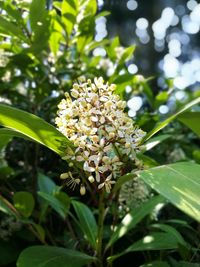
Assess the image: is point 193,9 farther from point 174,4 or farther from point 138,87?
point 138,87

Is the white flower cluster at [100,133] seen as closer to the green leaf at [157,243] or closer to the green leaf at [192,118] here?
the green leaf at [192,118]

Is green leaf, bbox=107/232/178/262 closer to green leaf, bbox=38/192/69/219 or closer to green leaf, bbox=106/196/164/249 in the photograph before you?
green leaf, bbox=106/196/164/249

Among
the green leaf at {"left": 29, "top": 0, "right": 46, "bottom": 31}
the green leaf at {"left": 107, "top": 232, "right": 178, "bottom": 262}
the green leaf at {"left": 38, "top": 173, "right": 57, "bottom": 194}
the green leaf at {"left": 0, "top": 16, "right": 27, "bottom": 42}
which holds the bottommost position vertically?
the green leaf at {"left": 107, "top": 232, "right": 178, "bottom": 262}

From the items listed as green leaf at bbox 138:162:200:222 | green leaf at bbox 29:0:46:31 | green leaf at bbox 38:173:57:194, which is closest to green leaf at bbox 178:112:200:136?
green leaf at bbox 138:162:200:222

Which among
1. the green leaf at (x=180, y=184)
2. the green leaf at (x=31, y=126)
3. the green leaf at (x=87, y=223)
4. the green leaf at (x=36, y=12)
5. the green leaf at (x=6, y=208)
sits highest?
the green leaf at (x=36, y=12)

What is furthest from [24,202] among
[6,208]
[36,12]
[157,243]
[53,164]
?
[36,12]

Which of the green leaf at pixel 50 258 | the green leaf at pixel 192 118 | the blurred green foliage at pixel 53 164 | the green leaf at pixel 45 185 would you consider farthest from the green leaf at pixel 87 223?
the green leaf at pixel 192 118

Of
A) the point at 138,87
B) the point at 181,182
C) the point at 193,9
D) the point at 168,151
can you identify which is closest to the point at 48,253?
the point at 181,182
